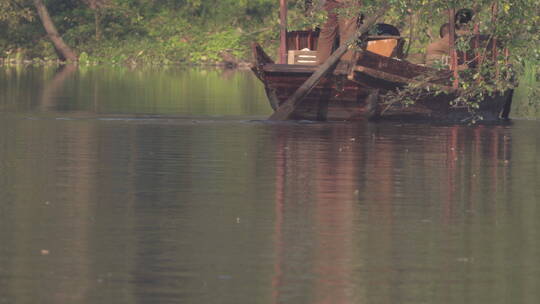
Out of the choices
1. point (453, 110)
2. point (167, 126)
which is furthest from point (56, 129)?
point (453, 110)

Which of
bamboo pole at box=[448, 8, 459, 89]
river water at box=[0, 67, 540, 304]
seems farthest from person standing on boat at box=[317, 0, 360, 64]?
river water at box=[0, 67, 540, 304]

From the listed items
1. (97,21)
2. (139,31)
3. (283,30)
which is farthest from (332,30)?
(139,31)

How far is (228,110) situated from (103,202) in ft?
67.4

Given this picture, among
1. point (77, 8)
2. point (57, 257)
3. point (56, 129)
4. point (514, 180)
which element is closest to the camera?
point (57, 257)

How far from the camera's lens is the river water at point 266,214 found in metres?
11.3

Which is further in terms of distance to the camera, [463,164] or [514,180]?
[463,164]

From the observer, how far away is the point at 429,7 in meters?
26.7

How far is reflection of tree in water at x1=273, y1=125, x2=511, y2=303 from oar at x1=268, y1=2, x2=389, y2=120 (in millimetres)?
3345

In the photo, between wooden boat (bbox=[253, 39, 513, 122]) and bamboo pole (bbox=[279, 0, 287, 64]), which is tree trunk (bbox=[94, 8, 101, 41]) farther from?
wooden boat (bbox=[253, 39, 513, 122])

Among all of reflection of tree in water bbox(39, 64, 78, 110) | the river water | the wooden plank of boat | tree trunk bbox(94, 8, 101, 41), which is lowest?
the river water

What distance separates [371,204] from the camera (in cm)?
1638

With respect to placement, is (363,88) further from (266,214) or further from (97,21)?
(97,21)

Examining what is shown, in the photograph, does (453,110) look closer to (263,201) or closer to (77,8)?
(263,201)

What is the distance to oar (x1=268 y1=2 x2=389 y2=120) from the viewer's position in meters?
Result: 31.0
